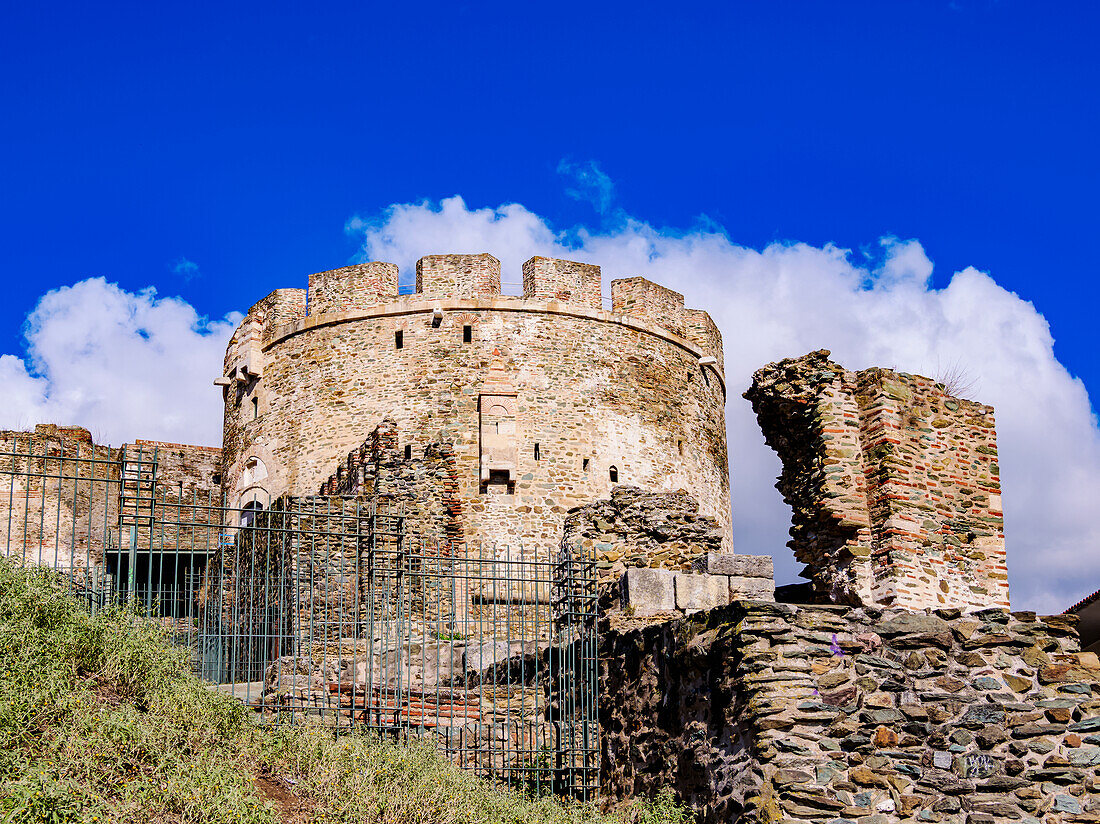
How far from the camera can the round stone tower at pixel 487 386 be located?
838 inches

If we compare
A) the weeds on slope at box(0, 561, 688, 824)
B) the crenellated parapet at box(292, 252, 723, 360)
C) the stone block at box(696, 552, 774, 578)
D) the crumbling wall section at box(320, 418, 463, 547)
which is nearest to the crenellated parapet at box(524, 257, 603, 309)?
the crenellated parapet at box(292, 252, 723, 360)

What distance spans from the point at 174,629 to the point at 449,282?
1426cm

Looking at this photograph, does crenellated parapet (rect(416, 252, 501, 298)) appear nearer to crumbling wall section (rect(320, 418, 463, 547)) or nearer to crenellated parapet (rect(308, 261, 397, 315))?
crenellated parapet (rect(308, 261, 397, 315))

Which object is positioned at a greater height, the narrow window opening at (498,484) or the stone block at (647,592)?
the narrow window opening at (498,484)

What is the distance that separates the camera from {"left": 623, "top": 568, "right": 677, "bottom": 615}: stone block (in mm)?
10156

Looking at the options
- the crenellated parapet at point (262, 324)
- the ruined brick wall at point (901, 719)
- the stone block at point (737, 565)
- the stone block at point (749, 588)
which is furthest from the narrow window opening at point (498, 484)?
the ruined brick wall at point (901, 719)

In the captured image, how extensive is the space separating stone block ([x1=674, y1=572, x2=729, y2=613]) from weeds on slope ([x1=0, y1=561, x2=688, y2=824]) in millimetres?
2165

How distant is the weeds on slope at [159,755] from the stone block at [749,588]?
8.66ft

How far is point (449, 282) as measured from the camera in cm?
2242

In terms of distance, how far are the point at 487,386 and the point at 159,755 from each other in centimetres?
1505

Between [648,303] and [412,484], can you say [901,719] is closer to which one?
[412,484]

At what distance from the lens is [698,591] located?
10.6 m

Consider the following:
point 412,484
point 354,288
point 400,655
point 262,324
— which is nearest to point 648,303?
point 354,288

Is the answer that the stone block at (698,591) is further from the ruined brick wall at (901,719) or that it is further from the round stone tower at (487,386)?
the round stone tower at (487,386)
